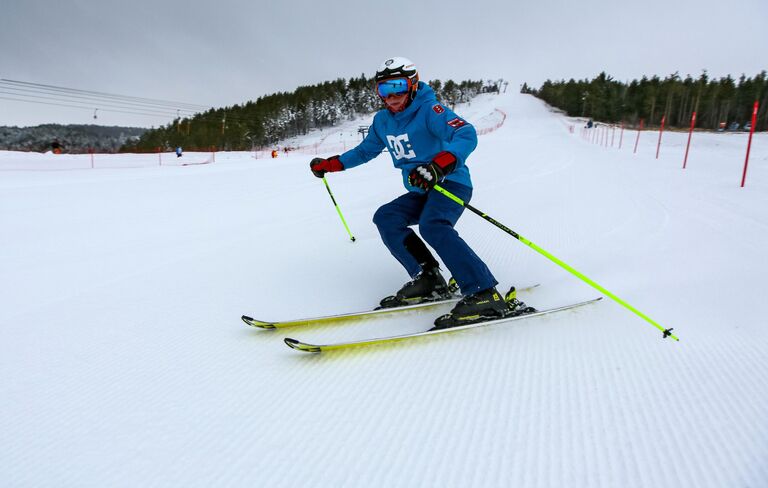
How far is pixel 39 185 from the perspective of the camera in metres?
7.86

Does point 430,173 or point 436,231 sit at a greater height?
point 430,173

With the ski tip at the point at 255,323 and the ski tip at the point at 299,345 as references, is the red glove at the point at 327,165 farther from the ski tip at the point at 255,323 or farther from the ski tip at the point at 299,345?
the ski tip at the point at 299,345

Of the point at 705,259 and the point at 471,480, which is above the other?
the point at 705,259

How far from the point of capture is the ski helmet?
274cm

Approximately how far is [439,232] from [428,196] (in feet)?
1.21

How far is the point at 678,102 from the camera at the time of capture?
67000 mm

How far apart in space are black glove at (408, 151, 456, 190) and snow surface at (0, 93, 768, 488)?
91 centimetres

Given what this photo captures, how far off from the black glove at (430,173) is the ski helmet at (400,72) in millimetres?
695

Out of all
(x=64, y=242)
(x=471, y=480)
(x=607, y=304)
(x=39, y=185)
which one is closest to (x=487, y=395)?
(x=471, y=480)

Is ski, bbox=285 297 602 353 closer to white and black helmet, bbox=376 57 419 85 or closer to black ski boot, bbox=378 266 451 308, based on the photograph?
black ski boot, bbox=378 266 451 308

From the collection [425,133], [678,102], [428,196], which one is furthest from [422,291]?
[678,102]

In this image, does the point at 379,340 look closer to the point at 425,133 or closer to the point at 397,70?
the point at 425,133

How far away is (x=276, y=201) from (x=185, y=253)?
3017mm

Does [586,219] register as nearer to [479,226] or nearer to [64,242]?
[479,226]
